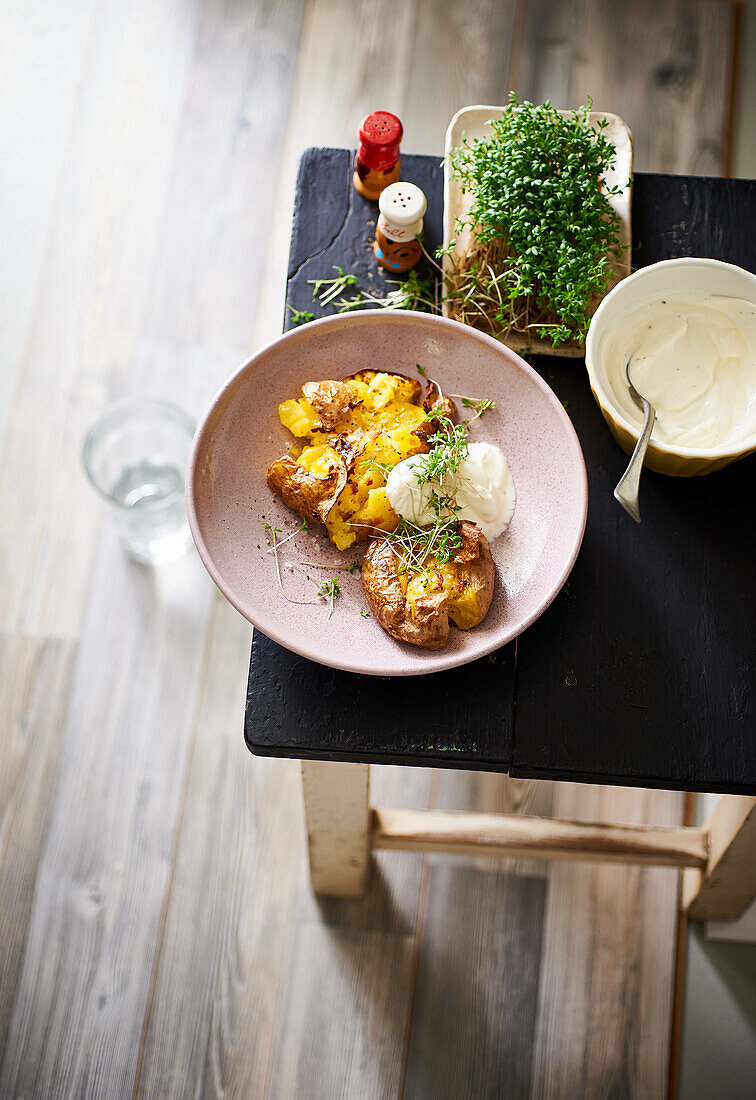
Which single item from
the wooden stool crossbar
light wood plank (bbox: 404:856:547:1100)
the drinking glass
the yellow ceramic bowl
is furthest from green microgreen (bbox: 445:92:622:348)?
light wood plank (bbox: 404:856:547:1100)

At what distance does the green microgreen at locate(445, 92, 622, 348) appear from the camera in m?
1.08

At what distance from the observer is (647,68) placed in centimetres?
216

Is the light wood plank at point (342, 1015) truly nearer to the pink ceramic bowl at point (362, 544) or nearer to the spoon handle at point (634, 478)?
the pink ceramic bowl at point (362, 544)

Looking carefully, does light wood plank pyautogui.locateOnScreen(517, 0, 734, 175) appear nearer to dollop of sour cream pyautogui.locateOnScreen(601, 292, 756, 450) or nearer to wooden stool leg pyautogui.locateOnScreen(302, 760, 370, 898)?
dollop of sour cream pyautogui.locateOnScreen(601, 292, 756, 450)

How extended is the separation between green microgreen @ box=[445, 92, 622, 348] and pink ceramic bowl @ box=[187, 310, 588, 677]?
0.10 metres

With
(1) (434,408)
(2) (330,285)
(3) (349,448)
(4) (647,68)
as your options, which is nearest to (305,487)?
(3) (349,448)

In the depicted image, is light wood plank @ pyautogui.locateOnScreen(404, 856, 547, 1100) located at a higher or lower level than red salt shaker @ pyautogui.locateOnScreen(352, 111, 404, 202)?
lower

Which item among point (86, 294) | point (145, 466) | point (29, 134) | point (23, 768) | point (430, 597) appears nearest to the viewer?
point (430, 597)

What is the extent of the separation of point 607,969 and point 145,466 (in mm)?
1220

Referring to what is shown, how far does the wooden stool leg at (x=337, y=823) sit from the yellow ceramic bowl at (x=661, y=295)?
50 centimetres

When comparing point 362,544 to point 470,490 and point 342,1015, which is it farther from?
point 342,1015

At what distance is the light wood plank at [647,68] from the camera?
2.10 m

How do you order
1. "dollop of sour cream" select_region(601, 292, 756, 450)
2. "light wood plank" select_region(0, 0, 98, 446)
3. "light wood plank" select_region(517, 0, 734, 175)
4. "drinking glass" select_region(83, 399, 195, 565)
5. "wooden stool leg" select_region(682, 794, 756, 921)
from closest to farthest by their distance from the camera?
"dollop of sour cream" select_region(601, 292, 756, 450)
"wooden stool leg" select_region(682, 794, 756, 921)
"drinking glass" select_region(83, 399, 195, 565)
"light wood plank" select_region(0, 0, 98, 446)
"light wood plank" select_region(517, 0, 734, 175)

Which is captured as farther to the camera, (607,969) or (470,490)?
(607,969)
